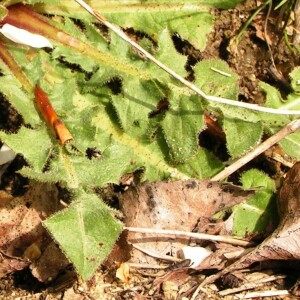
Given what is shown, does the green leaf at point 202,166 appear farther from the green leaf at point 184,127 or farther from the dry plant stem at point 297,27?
the dry plant stem at point 297,27

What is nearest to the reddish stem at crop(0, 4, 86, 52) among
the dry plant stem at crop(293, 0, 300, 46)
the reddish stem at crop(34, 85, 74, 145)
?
the reddish stem at crop(34, 85, 74, 145)

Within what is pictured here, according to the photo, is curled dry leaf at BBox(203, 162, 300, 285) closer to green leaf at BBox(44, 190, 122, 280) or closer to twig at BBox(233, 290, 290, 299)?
twig at BBox(233, 290, 290, 299)

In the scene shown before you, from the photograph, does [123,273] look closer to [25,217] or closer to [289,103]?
[25,217]

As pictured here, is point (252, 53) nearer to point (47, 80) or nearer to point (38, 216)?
point (47, 80)

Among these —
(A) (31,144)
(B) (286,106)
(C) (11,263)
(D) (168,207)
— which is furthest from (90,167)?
(B) (286,106)

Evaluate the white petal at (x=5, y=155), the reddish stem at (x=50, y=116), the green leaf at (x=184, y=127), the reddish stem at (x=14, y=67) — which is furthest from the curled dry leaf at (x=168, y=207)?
the reddish stem at (x=14, y=67)

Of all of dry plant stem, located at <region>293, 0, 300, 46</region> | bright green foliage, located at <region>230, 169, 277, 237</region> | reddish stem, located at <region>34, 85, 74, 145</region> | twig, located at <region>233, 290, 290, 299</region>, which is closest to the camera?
reddish stem, located at <region>34, 85, 74, 145</region>
